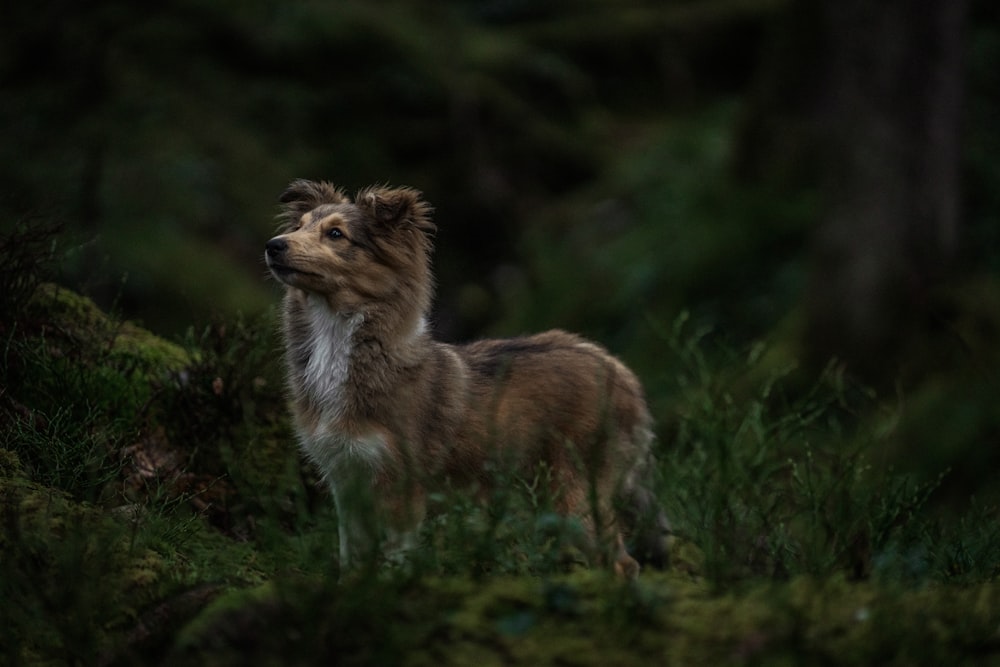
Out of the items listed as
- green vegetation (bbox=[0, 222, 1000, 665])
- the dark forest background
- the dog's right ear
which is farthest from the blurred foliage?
the dog's right ear

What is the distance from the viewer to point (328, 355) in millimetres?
5676

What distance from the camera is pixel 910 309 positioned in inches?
387

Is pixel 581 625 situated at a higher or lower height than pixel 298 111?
lower

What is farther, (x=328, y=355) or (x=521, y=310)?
(x=521, y=310)

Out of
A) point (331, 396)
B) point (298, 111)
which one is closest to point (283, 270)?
point (331, 396)

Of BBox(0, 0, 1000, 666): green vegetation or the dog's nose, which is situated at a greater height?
the dog's nose

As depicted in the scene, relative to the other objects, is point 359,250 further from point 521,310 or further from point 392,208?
point 521,310

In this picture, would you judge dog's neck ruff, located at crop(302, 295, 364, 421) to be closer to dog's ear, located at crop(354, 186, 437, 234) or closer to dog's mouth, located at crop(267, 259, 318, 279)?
dog's mouth, located at crop(267, 259, 318, 279)

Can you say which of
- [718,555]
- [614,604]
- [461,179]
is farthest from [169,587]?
[461,179]

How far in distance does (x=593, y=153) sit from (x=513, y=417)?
13228 millimetres

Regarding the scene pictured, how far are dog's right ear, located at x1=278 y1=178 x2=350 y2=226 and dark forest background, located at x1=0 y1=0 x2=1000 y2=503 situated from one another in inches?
28.8

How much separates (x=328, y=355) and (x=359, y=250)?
619mm

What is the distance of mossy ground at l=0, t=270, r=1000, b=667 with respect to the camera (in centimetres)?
321

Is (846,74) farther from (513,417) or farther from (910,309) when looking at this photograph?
(513,417)
